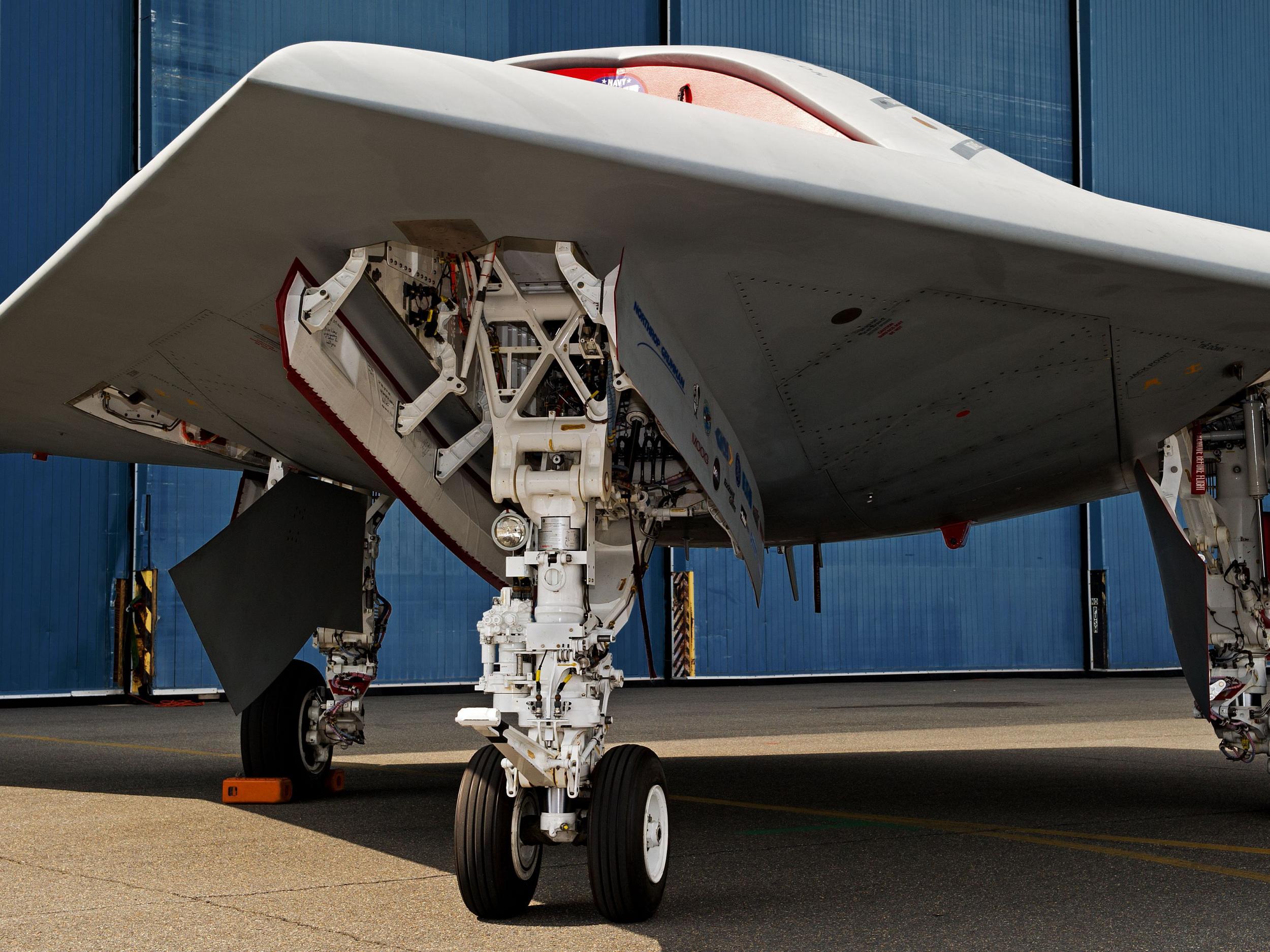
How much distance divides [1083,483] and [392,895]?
21.9 ft

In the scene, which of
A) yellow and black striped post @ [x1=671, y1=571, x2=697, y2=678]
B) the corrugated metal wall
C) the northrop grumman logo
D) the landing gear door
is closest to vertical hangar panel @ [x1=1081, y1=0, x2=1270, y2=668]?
yellow and black striped post @ [x1=671, y1=571, x2=697, y2=678]

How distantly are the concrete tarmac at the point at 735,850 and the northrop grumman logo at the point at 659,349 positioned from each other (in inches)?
94.9

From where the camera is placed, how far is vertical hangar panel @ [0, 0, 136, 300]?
20203 mm

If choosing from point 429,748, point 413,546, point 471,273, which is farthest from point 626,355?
point 413,546

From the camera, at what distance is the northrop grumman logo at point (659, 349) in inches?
210

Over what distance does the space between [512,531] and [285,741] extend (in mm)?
4674

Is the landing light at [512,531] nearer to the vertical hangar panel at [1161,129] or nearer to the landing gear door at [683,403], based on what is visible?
the landing gear door at [683,403]

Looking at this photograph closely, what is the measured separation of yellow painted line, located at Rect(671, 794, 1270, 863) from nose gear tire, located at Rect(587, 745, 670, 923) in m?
3.17

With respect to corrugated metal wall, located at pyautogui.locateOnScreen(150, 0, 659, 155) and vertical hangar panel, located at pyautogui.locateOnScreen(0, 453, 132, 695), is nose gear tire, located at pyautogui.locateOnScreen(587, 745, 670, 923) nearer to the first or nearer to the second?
vertical hangar panel, located at pyautogui.locateOnScreen(0, 453, 132, 695)

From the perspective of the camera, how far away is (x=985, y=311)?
19.2ft

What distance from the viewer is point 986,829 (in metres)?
7.70

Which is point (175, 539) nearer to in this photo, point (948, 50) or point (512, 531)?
point (512, 531)

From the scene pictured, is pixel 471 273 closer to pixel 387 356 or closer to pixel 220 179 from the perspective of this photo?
pixel 387 356

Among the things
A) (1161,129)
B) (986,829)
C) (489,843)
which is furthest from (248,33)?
(1161,129)
